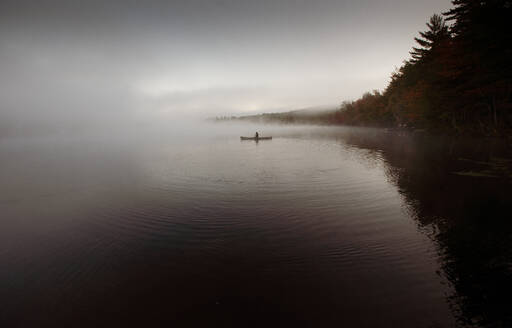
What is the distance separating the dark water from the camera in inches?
285

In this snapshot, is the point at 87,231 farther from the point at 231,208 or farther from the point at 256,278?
the point at 256,278

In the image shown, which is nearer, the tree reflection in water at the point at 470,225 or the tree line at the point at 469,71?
the tree reflection in water at the point at 470,225

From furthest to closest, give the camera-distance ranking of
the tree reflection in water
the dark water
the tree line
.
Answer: the tree line
the dark water
the tree reflection in water

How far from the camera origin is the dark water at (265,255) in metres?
7.24

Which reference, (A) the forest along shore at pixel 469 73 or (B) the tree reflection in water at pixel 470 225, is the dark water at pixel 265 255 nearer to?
(B) the tree reflection in water at pixel 470 225

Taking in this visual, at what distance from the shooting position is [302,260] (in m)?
9.85

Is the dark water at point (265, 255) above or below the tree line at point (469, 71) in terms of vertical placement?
below

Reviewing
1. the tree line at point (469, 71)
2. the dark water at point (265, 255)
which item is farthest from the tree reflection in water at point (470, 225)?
the tree line at point (469, 71)

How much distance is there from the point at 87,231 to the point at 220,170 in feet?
57.3

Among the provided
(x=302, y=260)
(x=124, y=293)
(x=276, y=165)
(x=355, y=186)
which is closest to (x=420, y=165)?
(x=355, y=186)

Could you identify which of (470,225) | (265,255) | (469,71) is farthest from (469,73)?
(265,255)

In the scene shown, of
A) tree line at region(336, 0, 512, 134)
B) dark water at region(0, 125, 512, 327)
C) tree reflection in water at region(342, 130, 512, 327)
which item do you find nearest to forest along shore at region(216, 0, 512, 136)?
tree line at region(336, 0, 512, 134)

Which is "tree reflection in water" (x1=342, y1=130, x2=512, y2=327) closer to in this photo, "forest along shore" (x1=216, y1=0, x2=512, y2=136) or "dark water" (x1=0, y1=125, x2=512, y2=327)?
"dark water" (x1=0, y1=125, x2=512, y2=327)

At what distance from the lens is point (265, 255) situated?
10352 millimetres
